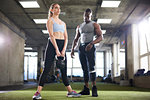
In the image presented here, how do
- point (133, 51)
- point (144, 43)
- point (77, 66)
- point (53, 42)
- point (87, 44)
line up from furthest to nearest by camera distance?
point (77, 66) → point (133, 51) → point (144, 43) → point (87, 44) → point (53, 42)

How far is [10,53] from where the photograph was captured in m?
10.5

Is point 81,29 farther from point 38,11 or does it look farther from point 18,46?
point 18,46

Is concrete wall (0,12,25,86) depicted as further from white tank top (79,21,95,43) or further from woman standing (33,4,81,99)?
woman standing (33,4,81,99)

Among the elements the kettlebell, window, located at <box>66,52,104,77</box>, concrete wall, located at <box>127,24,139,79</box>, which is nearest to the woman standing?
the kettlebell

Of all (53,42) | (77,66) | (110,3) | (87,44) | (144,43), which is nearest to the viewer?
(53,42)

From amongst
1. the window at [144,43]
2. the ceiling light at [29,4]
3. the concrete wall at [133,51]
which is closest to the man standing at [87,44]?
the ceiling light at [29,4]

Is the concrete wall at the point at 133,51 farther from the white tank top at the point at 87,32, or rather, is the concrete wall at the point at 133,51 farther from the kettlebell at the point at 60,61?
the kettlebell at the point at 60,61

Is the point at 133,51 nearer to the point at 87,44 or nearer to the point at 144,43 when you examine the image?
the point at 144,43

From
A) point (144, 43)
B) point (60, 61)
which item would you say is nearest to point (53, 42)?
point (60, 61)

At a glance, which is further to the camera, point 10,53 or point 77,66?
point 77,66

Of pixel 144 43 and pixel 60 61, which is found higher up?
pixel 144 43

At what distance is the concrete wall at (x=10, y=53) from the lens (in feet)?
30.2

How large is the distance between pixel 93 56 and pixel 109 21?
760cm

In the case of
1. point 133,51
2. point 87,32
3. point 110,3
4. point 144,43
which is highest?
point 110,3
